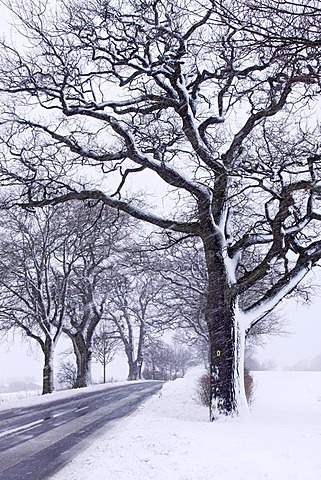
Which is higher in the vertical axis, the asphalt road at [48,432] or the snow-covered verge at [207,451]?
the snow-covered verge at [207,451]

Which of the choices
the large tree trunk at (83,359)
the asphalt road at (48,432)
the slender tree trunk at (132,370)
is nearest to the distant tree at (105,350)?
the slender tree trunk at (132,370)

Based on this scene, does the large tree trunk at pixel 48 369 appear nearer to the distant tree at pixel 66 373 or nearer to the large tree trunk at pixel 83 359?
the large tree trunk at pixel 83 359

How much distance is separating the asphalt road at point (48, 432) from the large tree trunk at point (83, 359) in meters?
10.6

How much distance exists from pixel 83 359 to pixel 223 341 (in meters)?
18.6

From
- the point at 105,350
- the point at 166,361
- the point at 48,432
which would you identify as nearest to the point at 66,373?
the point at 105,350

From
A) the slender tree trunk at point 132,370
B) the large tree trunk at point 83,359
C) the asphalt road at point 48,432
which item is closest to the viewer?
the asphalt road at point 48,432

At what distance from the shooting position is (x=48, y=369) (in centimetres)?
2423

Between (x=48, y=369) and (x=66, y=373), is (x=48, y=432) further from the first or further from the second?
(x=66, y=373)

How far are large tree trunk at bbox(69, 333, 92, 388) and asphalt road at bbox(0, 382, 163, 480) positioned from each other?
34.6 ft

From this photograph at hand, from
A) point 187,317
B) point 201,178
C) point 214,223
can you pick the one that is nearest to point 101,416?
point 214,223

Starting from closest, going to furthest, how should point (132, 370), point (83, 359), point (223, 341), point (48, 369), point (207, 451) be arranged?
point (207, 451) → point (223, 341) → point (48, 369) → point (83, 359) → point (132, 370)

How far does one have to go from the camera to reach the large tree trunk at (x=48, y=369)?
2423 centimetres

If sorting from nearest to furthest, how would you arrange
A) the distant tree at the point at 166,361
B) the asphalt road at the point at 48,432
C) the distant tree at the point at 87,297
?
the asphalt road at the point at 48,432 < the distant tree at the point at 87,297 < the distant tree at the point at 166,361

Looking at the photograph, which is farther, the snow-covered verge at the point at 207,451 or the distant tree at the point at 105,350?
the distant tree at the point at 105,350
